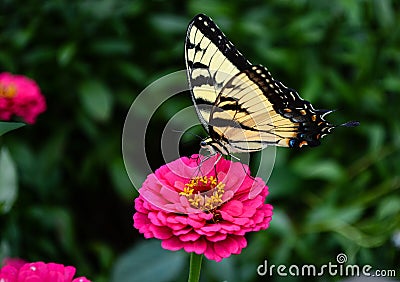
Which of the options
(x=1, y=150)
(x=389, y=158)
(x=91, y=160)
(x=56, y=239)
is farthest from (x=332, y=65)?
→ (x=1, y=150)

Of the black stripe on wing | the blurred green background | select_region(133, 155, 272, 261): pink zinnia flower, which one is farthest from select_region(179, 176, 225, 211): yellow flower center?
the blurred green background

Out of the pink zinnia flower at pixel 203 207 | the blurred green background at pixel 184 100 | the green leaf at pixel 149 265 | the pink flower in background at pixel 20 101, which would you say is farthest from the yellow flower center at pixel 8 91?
the pink zinnia flower at pixel 203 207

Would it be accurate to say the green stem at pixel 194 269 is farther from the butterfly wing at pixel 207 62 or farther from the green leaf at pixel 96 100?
the green leaf at pixel 96 100

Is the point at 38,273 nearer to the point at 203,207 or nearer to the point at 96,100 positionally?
the point at 203,207

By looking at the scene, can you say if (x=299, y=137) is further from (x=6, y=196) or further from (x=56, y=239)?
(x=56, y=239)

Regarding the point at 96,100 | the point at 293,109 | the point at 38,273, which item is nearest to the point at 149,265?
the point at 96,100

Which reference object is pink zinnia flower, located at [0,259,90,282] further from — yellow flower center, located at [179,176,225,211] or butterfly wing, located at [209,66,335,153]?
butterfly wing, located at [209,66,335,153]
